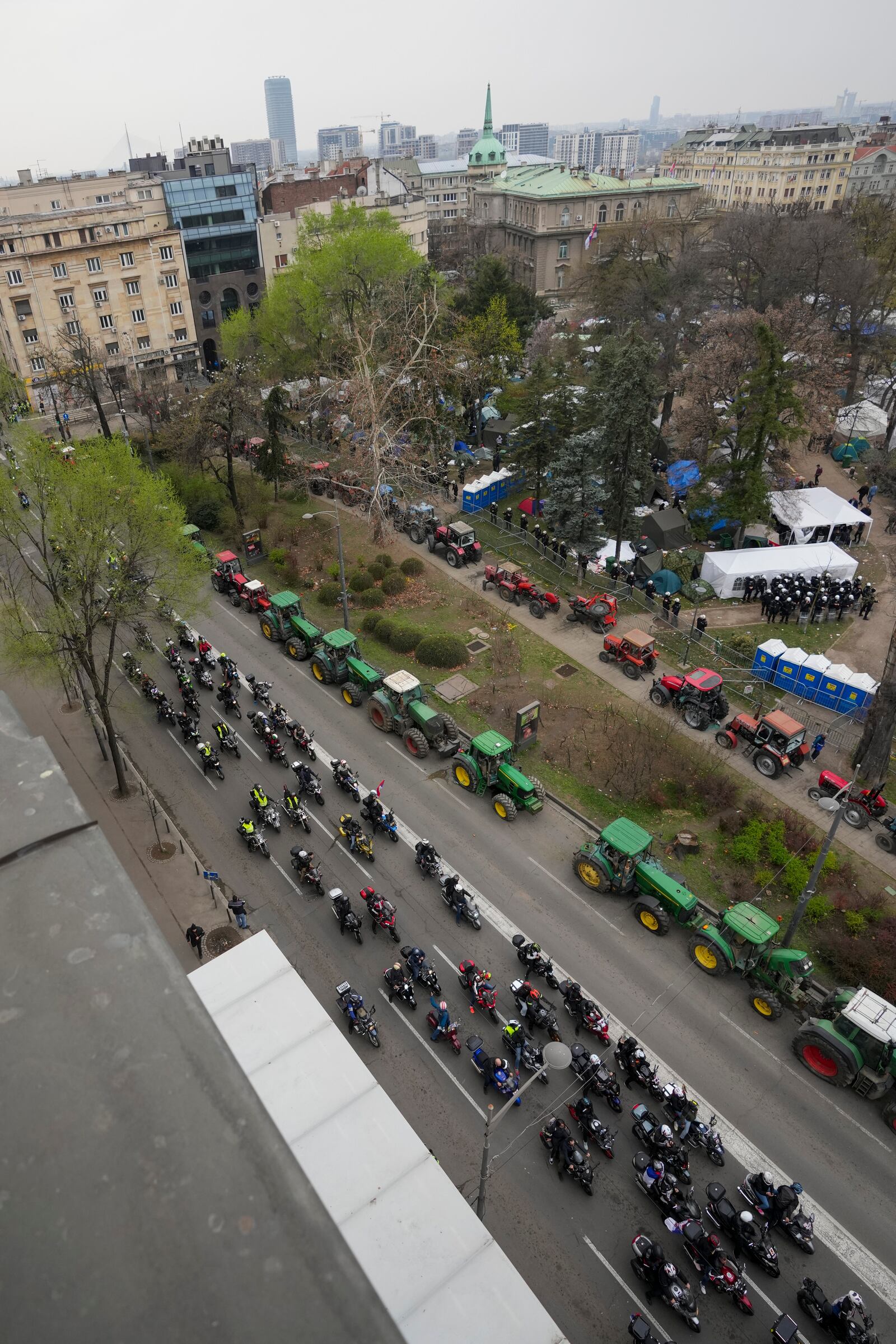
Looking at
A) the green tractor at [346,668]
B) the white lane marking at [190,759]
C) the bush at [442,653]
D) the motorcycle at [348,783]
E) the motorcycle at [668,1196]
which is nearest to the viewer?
the motorcycle at [668,1196]

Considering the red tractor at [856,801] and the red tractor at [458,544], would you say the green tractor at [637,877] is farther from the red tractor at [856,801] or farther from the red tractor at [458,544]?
the red tractor at [458,544]

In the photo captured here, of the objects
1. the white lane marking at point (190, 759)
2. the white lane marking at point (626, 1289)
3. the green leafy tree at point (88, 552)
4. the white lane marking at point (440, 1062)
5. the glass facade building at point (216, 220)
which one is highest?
the glass facade building at point (216, 220)

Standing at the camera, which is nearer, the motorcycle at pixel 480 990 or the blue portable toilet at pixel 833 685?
the motorcycle at pixel 480 990

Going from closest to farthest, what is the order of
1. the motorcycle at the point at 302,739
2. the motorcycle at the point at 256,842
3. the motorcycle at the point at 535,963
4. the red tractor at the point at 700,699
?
1. the motorcycle at the point at 535,963
2. the motorcycle at the point at 256,842
3. the motorcycle at the point at 302,739
4. the red tractor at the point at 700,699

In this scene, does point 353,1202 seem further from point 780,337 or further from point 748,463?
point 780,337

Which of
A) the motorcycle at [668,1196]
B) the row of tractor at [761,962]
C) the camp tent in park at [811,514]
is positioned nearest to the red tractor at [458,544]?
the camp tent in park at [811,514]
